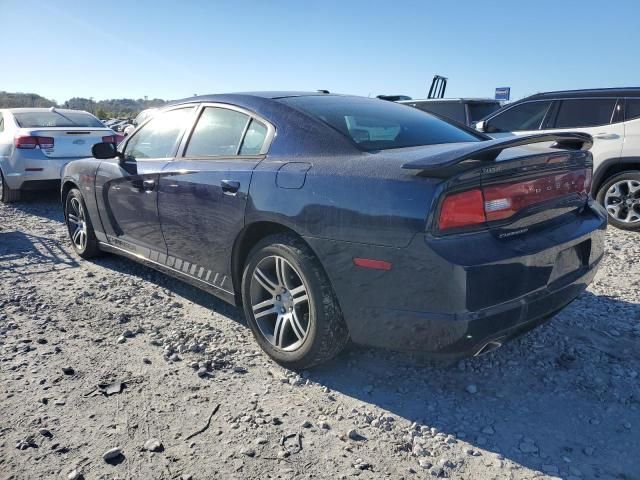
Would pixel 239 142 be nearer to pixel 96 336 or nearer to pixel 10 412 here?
pixel 96 336

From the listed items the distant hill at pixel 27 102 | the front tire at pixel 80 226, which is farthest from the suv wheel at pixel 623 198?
the distant hill at pixel 27 102

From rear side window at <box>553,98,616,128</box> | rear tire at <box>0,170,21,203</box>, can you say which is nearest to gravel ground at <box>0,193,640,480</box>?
rear side window at <box>553,98,616,128</box>

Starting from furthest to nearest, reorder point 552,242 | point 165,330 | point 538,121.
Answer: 1. point 538,121
2. point 165,330
3. point 552,242

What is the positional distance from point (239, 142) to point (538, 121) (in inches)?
222

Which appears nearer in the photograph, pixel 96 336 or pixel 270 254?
pixel 270 254

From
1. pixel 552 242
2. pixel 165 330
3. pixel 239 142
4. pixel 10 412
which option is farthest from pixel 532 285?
pixel 10 412

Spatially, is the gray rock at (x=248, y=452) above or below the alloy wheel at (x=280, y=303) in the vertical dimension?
below

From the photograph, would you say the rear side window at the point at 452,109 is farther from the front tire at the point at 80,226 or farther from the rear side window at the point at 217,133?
the rear side window at the point at 217,133

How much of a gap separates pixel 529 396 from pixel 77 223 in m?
4.53

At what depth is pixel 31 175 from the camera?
7.70 meters

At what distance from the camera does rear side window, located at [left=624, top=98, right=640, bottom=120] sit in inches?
255

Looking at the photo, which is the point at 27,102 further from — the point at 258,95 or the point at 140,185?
the point at 258,95

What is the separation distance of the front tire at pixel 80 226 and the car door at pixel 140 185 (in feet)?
1.44

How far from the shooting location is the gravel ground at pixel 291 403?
2.26 m
